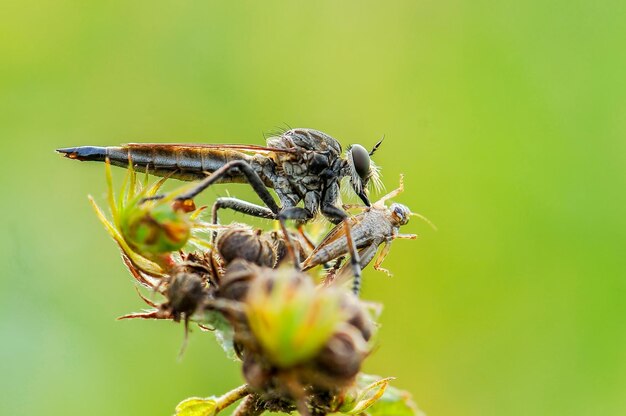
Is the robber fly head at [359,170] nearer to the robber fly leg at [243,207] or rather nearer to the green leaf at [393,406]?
the robber fly leg at [243,207]

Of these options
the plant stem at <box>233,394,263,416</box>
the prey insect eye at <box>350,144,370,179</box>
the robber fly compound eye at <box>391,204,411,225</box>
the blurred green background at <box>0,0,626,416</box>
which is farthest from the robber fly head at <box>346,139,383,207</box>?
the plant stem at <box>233,394,263,416</box>

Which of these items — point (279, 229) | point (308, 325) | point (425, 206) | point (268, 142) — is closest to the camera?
point (308, 325)

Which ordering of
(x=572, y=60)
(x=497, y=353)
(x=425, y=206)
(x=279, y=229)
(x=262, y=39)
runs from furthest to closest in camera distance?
(x=262, y=39) → (x=572, y=60) → (x=425, y=206) → (x=497, y=353) → (x=279, y=229)

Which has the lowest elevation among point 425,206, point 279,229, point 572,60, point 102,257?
point 102,257

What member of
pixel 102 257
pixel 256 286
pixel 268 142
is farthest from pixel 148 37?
pixel 256 286

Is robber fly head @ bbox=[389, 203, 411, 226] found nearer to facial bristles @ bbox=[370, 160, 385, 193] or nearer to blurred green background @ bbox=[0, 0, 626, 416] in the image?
facial bristles @ bbox=[370, 160, 385, 193]

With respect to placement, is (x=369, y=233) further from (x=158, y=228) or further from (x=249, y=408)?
(x=158, y=228)

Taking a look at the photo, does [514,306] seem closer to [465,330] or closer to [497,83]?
[465,330]
